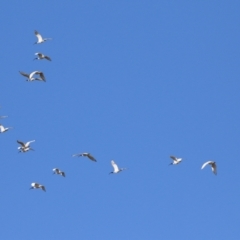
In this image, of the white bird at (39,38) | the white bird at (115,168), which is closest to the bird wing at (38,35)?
the white bird at (39,38)

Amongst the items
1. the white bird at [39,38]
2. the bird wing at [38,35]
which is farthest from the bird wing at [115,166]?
the bird wing at [38,35]

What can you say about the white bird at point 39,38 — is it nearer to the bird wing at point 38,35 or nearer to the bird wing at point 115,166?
the bird wing at point 38,35

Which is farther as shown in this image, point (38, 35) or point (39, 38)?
point (38, 35)

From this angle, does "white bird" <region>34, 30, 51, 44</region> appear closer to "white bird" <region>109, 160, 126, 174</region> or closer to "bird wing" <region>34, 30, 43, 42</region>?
"bird wing" <region>34, 30, 43, 42</region>

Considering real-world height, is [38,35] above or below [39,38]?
above

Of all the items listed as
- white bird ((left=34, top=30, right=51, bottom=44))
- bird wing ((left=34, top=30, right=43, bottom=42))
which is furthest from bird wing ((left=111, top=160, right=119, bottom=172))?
bird wing ((left=34, top=30, right=43, bottom=42))

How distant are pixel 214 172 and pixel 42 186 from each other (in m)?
13.2

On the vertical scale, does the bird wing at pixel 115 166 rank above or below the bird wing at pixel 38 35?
below

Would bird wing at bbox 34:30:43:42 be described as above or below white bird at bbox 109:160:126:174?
above

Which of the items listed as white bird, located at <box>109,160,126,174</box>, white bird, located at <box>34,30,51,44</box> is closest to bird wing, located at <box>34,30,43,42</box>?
white bird, located at <box>34,30,51,44</box>

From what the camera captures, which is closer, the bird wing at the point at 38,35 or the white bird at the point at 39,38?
the white bird at the point at 39,38

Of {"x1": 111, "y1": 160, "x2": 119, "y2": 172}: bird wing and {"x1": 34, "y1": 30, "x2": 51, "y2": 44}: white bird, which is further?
{"x1": 111, "y1": 160, "x2": 119, "y2": 172}: bird wing

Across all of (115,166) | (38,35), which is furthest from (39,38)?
(115,166)

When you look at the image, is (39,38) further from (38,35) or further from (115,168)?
(115,168)
